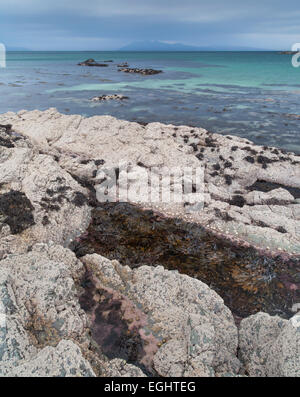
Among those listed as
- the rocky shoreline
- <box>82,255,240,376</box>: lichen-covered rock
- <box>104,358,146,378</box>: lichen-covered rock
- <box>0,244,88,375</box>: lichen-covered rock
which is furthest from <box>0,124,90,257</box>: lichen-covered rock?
<box>104,358,146,378</box>: lichen-covered rock

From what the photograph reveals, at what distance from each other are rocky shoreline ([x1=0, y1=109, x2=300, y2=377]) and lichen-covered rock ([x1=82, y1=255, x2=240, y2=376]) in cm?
3

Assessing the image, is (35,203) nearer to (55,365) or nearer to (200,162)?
(55,365)

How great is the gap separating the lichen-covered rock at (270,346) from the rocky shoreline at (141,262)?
24mm

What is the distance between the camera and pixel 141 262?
10734mm

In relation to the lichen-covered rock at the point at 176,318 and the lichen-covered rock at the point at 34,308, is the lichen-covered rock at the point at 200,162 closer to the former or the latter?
the lichen-covered rock at the point at 176,318

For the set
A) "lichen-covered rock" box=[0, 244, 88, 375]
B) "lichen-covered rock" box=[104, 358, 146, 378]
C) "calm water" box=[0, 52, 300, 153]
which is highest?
"calm water" box=[0, 52, 300, 153]

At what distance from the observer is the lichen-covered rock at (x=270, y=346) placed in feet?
16.8

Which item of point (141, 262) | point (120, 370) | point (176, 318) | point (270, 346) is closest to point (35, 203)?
point (141, 262)

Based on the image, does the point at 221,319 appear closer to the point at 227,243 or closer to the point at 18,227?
the point at 227,243

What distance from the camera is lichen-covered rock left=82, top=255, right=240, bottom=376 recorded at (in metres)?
5.70

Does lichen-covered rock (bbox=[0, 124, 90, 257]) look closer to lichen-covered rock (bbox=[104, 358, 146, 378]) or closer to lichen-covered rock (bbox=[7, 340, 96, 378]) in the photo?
lichen-covered rock (bbox=[7, 340, 96, 378])

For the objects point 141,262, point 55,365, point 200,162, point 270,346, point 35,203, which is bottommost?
point 141,262

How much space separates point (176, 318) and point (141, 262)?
4144 mm

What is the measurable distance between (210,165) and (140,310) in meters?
14.3
